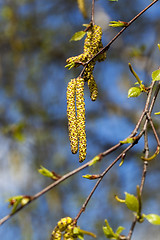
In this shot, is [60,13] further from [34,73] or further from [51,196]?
[51,196]

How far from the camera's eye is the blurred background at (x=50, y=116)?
3.43m

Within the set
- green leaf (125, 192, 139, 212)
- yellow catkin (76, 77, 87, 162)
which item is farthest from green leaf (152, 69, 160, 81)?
green leaf (125, 192, 139, 212)

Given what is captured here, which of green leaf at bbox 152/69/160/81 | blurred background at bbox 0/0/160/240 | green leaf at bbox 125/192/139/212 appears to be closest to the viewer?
green leaf at bbox 125/192/139/212

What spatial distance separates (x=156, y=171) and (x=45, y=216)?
3.77 feet

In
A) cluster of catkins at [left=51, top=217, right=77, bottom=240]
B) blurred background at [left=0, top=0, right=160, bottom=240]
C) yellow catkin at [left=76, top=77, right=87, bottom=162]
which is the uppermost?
blurred background at [left=0, top=0, right=160, bottom=240]

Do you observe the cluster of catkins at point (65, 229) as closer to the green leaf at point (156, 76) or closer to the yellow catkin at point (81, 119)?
the yellow catkin at point (81, 119)

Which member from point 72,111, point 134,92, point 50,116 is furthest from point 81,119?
point 50,116

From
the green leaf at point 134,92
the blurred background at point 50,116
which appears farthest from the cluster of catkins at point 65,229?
the blurred background at point 50,116

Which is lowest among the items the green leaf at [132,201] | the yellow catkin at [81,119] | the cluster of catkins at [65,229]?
the green leaf at [132,201]

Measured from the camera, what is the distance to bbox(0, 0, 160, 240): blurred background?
11.3 feet

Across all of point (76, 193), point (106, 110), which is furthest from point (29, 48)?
point (76, 193)

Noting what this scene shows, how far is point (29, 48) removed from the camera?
11.6 feet

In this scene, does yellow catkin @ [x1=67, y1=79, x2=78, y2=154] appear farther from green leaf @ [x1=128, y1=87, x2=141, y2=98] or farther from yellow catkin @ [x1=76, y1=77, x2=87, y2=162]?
green leaf @ [x1=128, y1=87, x2=141, y2=98]

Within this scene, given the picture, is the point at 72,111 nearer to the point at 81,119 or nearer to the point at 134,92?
the point at 81,119
